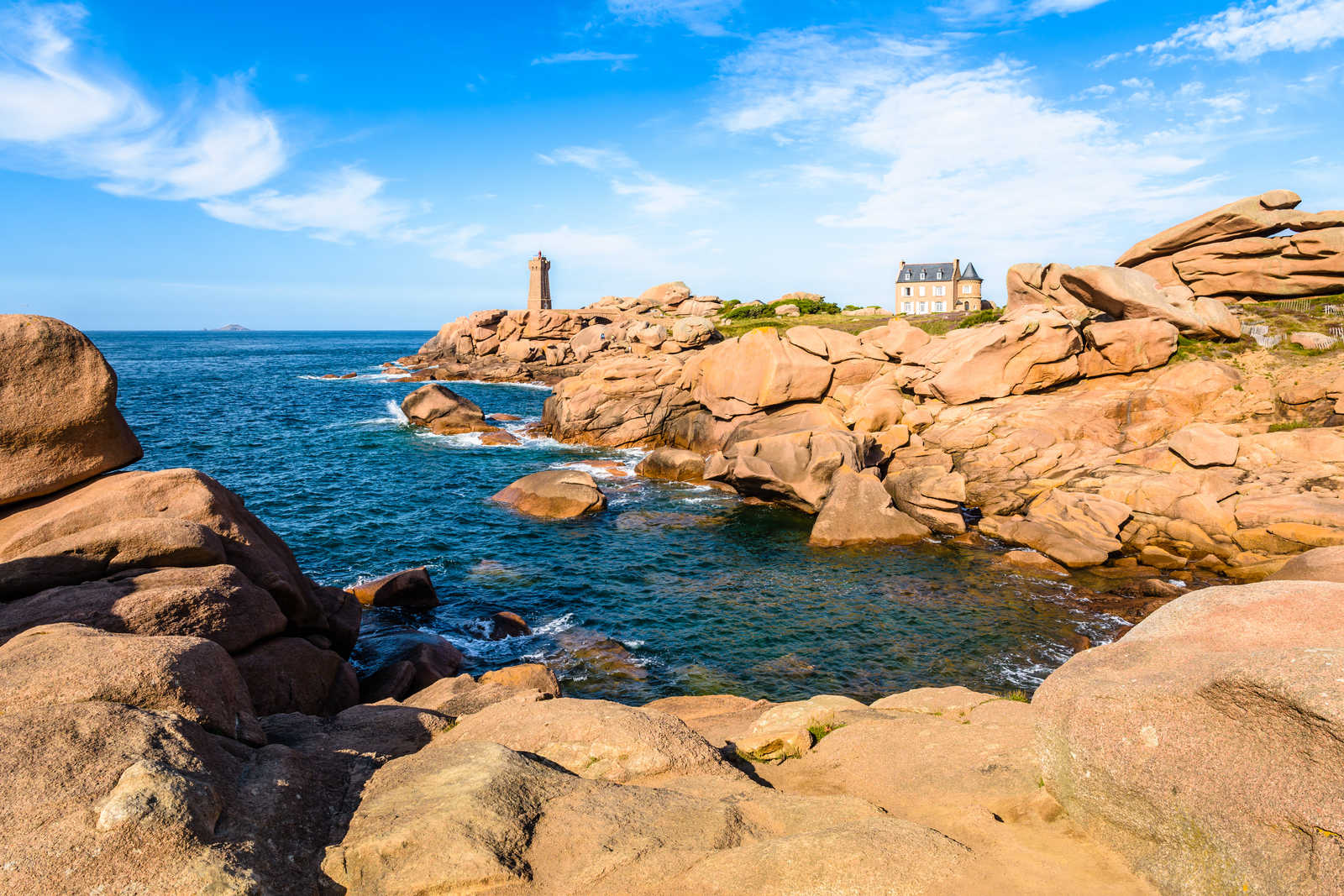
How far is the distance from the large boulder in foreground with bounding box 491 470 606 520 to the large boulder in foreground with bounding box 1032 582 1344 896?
27535mm

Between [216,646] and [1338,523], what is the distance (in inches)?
1257

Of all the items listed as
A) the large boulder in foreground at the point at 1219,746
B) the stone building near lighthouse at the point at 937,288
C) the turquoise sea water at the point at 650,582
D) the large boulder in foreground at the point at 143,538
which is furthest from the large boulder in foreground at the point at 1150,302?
the stone building near lighthouse at the point at 937,288

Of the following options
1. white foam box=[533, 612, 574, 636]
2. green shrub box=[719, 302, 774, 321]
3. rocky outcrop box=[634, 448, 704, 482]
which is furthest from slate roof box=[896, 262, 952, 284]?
white foam box=[533, 612, 574, 636]

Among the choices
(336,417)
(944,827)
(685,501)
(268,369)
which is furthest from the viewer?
(268,369)

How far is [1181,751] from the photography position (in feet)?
19.9

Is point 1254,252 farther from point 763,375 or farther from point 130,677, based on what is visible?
point 130,677

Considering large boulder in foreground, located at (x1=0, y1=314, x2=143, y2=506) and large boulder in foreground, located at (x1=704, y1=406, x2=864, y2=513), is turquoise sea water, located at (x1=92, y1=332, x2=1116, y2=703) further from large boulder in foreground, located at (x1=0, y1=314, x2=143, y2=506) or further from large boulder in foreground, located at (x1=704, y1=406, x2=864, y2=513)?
large boulder in foreground, located at (x1=0, y1=314, x2=143, y2=506)

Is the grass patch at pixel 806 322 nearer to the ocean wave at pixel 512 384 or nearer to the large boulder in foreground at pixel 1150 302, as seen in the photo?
the ocean wave at pixel 512 384

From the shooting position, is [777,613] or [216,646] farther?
[777,613]

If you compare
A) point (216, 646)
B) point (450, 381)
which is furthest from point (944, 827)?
point (450, 381)

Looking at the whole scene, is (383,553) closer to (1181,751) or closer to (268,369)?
(1181,751)

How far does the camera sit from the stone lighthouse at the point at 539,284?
120500 mm

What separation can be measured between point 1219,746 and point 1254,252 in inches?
1805

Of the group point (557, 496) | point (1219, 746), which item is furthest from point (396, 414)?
point (1219, 746)
